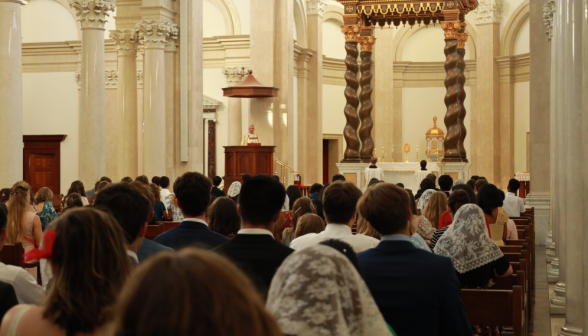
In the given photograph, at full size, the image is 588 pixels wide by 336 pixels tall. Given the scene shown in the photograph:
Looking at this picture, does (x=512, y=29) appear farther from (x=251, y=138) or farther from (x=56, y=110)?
(x=56, y=110)

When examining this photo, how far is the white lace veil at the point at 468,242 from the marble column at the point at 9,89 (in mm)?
7712

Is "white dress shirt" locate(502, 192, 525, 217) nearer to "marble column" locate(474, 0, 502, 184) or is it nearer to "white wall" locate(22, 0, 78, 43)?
"marble column" locate(474, 0, 502, 184)

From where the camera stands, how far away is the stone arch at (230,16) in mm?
24312

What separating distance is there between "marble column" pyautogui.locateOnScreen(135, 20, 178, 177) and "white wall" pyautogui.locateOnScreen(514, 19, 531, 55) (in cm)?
1612

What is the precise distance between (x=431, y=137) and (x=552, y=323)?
21.0 m

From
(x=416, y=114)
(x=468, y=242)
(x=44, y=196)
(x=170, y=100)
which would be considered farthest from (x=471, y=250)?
(x=416, y=114)

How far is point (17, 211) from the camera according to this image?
6629mm

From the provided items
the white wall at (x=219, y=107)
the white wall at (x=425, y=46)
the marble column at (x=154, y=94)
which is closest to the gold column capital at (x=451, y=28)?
the marble column at (x=154, y=94)

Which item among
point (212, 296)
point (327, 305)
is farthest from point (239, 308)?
point (327, 305)

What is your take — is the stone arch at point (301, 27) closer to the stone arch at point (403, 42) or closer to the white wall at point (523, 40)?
the stone arch at point (403, 42)

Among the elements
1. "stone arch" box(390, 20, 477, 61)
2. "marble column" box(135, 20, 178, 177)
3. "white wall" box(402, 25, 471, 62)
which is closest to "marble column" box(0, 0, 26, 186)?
"marble column" box(135, 20, 178, 177)

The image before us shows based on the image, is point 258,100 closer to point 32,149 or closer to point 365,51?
point 365,51

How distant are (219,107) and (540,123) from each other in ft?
40.2

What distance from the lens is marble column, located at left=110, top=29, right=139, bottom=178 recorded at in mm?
17359
